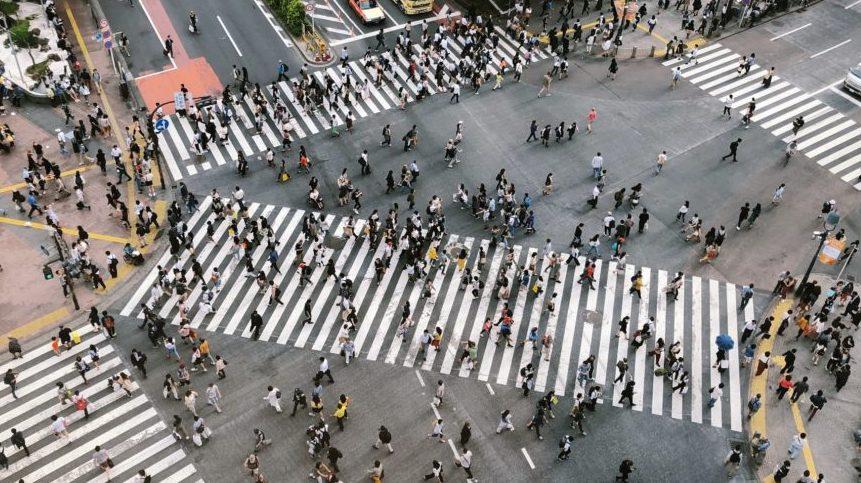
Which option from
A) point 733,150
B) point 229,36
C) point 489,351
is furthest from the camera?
point 229,36

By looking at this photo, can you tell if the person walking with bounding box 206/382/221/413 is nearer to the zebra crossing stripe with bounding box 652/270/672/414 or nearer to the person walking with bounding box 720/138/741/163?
the zebra crossing stripe with bounding box 652/270/672/414

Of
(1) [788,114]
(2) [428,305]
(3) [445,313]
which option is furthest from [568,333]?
(1) [788,114]

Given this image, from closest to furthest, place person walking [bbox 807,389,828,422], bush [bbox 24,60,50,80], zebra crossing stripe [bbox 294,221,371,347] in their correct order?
person walking [bbox 807,389,828,422] < zebra crossing stripe [bbox 294,221,371,347] < bush [bbox 24,60,50,80]

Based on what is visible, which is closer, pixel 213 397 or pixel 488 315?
pixel 213 397

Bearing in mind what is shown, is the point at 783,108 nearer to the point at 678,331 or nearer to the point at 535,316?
the point at 678,331

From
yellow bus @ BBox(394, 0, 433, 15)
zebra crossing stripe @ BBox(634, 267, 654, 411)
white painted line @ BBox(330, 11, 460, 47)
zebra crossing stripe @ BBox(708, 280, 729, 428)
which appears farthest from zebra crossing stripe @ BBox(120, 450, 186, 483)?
yellow bus @ BBox(394, 0, 433, 15)

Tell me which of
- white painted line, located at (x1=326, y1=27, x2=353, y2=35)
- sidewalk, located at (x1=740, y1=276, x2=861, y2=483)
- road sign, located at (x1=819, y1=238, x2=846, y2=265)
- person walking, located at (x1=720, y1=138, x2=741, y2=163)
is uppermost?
white painted line, located at (x1=326, y1=27, x2=353, y2=35)

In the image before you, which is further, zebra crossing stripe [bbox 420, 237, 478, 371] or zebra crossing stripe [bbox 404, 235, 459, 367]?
zebra crossing stripe [bbox 404, 235, 459, 367]

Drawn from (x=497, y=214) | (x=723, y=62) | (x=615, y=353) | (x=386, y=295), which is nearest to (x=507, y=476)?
(x=615, y=353)
